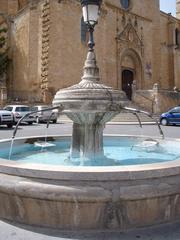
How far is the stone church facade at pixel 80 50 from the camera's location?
31312 millimetres

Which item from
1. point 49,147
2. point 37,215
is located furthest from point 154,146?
point 37,215

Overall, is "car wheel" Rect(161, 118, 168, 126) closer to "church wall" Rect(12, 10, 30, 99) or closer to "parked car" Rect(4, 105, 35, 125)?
"parked car" Rect(4, 105, 35, 125)

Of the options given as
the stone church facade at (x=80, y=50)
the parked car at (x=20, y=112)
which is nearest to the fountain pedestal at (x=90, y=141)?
the parked car at (x=20, y=112)

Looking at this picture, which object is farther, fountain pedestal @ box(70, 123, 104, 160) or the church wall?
the church wall

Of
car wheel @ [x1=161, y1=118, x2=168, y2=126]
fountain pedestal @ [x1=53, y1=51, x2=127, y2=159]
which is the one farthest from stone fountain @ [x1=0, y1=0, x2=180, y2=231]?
car wheel @ [x1=161, y1=118, x2=168, y2=126]

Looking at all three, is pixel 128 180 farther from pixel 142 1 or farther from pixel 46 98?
pixel 142 1

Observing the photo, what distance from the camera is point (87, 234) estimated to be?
3387 millimetres

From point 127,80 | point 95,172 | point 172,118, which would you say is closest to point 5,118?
point 172,118

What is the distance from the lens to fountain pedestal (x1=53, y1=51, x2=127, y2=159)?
5.02 metres

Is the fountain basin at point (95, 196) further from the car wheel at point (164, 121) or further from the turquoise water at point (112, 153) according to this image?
the car wheel at point (164, 121)

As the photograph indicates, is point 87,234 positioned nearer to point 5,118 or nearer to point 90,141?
point 90,141

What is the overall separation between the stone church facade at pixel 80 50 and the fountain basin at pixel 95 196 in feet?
87.8

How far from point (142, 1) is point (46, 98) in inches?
837

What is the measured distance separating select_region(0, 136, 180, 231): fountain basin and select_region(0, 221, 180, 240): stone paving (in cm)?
7
